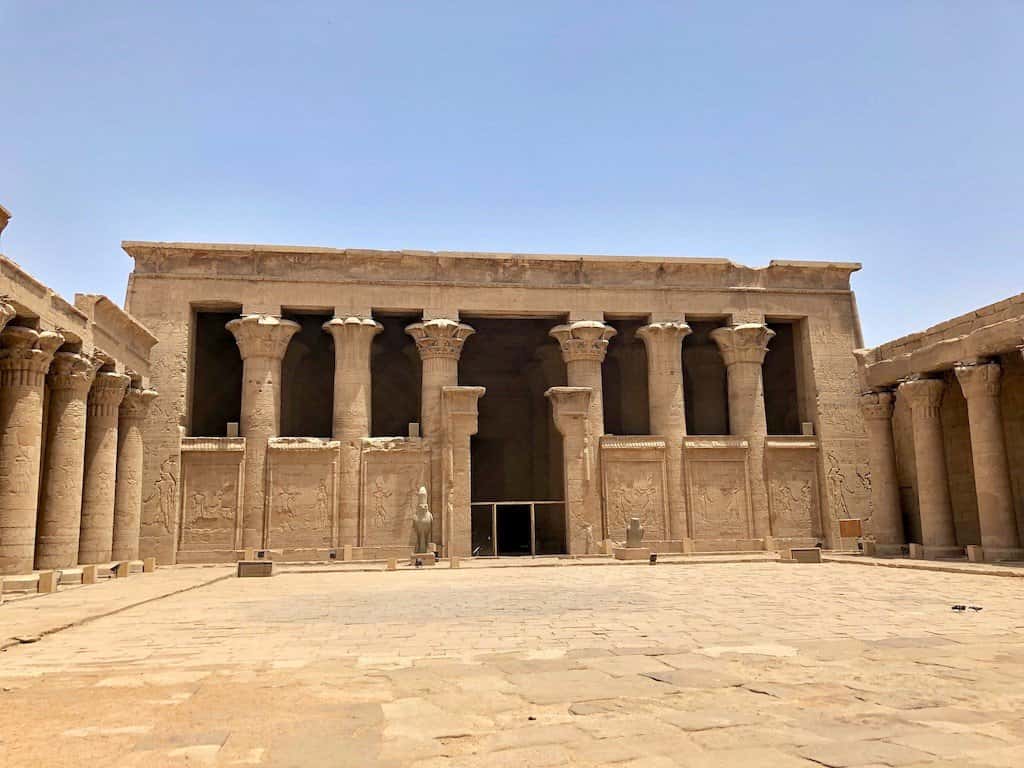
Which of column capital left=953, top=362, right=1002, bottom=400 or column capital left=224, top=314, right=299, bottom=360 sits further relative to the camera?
column capital left=224, top=314, right=299, bottom=360

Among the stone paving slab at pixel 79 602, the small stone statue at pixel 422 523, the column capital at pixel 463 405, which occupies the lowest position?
the stone paving slab at pixel 79 602

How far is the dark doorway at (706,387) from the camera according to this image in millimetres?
30141

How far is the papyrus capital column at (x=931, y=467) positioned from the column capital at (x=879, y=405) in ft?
4.78

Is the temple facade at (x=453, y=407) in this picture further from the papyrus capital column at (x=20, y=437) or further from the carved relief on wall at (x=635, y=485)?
the papyrus capital column at (x=20, y=437)

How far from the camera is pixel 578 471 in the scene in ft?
79.6

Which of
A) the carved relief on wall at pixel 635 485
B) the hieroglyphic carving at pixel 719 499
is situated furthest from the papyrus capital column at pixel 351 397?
the hieroglyphic carving at pixel 719 499

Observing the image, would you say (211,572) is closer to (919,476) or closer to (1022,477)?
(919,476)

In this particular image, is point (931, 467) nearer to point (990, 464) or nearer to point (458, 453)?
point (990, 464)

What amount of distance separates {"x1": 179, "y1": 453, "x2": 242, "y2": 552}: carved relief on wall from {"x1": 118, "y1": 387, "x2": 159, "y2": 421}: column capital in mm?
3051

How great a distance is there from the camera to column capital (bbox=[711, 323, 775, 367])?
2580 centimetres

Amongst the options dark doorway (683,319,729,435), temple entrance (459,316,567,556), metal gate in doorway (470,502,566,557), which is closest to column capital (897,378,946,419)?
dark doorway (683,319,729,435)

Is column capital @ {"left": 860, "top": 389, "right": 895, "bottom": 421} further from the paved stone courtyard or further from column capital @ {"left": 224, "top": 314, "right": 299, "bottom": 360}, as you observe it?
column capital @ {"left": 224, "top": 314, "right": 299, "bottom": 360}

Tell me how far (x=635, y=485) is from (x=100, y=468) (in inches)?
585

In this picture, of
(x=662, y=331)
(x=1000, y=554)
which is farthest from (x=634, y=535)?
(x=1000, y=554)
